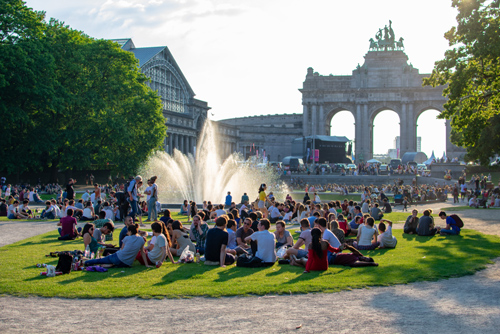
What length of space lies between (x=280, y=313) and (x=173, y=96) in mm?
83353

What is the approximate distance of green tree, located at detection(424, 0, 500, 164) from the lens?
2191 centimetres

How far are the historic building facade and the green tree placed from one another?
187 feet

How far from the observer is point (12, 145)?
4303 cm

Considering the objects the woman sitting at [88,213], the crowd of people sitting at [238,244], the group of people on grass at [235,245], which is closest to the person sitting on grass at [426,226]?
the crowd of people sitting at [238,244]

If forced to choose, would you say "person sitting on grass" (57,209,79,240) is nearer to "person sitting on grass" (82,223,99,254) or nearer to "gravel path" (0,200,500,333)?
"person sitting on grass" (82,223,99,254)

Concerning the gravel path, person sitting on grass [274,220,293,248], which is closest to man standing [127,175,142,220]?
person sitting on grass [274,220,293,248]

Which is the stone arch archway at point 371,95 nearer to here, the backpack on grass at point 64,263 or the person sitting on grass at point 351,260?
the person sitting on grass at point 351,260

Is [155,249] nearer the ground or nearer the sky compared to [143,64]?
nearer the ground

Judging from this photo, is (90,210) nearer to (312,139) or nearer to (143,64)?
(143,64)

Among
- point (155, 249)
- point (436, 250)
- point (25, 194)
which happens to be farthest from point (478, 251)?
point (25, 194)

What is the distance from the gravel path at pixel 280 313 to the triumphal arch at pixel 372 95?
98.4m

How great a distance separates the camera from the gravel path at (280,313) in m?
8.25

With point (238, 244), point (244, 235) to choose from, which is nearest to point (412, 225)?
point (244, 235)

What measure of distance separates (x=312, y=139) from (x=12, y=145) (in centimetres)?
5435
